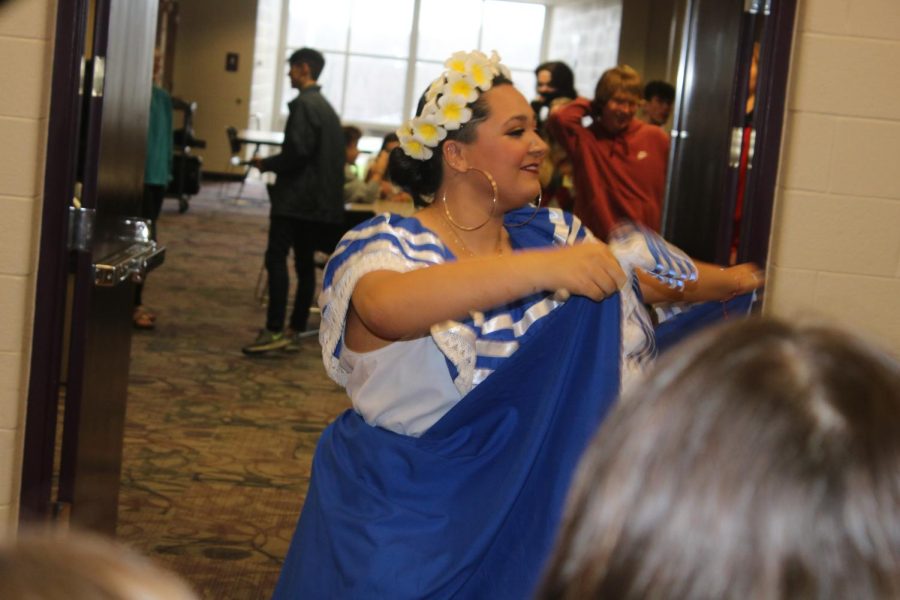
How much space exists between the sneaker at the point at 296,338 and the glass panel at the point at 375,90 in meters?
11.5

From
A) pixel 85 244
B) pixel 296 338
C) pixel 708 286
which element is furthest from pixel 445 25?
pixel 708 286

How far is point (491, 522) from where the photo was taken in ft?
7.03

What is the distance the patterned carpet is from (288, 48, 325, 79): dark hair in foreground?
4.80 ft

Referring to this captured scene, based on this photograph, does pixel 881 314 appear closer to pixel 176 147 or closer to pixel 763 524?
pixel 763 524

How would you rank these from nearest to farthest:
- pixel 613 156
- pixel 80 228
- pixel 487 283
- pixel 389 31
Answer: pixel 487 283
pixel 80 228
pixel 613 156
pixel 389 31

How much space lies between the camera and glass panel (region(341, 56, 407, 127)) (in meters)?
18.5

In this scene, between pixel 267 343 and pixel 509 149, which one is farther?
pixel 267 343

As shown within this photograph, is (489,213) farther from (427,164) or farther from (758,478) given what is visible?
(758,478)

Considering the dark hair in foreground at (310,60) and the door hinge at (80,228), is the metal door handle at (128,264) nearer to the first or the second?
the door hinge at (80,228)

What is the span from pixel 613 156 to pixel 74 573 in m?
4.72

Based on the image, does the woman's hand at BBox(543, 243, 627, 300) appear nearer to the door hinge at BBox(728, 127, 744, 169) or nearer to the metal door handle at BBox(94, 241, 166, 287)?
the door hinge at BBox(728, 127, 744, 169)

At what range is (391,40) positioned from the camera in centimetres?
1853

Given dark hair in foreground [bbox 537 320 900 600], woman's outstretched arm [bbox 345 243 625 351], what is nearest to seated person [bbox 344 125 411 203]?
woman's outstretched arm [bbox 345 243 625 351]

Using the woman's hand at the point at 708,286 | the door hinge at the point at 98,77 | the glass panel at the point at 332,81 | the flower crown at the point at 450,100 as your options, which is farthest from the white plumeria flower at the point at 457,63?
the glass panel at the point at 332,81
